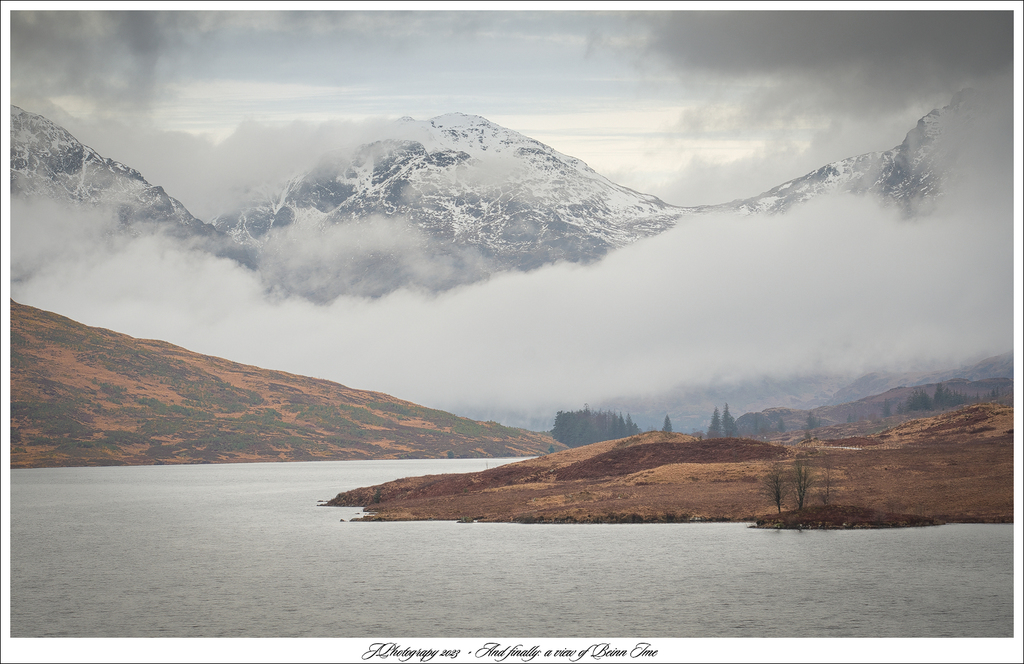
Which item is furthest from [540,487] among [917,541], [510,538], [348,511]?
[917,541]

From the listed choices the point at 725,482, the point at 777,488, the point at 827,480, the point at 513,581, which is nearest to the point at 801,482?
the point at 777,488

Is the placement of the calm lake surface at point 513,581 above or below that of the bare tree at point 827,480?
below

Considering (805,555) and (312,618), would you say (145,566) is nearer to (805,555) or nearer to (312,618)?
(312,618)

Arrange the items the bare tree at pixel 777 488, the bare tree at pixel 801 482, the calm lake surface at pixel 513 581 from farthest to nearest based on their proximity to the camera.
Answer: the bare tree at pixel 777 488 < the bare tree at pixel 801 482 < the calm lake surface at pixel 513 581

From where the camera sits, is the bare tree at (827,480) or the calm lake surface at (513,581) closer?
the calm lake surface at (513,581)

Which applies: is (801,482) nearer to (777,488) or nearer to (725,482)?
(777,488)

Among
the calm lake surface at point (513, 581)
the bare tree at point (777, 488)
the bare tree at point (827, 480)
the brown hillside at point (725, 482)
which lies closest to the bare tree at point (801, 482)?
the bare tree at point (777, 488)

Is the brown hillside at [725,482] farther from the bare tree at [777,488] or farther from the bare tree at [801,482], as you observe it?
the bare tree at [801,482]
